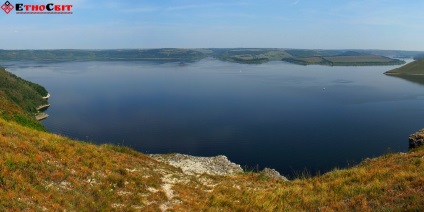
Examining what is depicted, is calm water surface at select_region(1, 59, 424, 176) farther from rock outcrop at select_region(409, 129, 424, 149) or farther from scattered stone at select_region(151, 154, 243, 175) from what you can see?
scattered stone at select_region(151, 154, 243, 175)

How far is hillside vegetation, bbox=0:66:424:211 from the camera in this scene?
15.3m

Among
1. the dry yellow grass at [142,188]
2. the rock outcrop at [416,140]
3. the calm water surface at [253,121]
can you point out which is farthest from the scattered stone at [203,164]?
the rock outcrop at [416,140]

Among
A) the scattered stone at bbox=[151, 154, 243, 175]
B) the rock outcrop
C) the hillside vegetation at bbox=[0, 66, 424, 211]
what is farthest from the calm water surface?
the hillside vegetation at bbox=[0, 66, 424, 211]

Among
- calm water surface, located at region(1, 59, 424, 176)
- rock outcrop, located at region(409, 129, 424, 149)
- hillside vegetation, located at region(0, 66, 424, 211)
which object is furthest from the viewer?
calm water surface, located at region(1, 59, 424, 176)

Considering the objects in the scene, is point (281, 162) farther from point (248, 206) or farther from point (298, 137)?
point (248, 206)

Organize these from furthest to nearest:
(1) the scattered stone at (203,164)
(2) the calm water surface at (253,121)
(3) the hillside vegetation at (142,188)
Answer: (2) the calm water surface at (253,121), (1) the scattered stone at (203,164), (3) the hillside vegetation at (142,188)

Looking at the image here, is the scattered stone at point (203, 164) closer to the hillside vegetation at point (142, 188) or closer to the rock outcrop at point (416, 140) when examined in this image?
the hillside vegetation at point (142, 188)

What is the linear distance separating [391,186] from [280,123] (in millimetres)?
78997

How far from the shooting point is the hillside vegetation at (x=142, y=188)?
1533 cm

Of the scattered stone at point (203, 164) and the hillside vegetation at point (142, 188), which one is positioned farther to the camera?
the scattered stone at point (203, 164)

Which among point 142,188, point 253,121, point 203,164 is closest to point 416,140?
point 203,164

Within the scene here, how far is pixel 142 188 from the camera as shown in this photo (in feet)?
67.9

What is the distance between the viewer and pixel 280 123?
95125 millimetres

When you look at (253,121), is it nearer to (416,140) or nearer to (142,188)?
(416,140)
